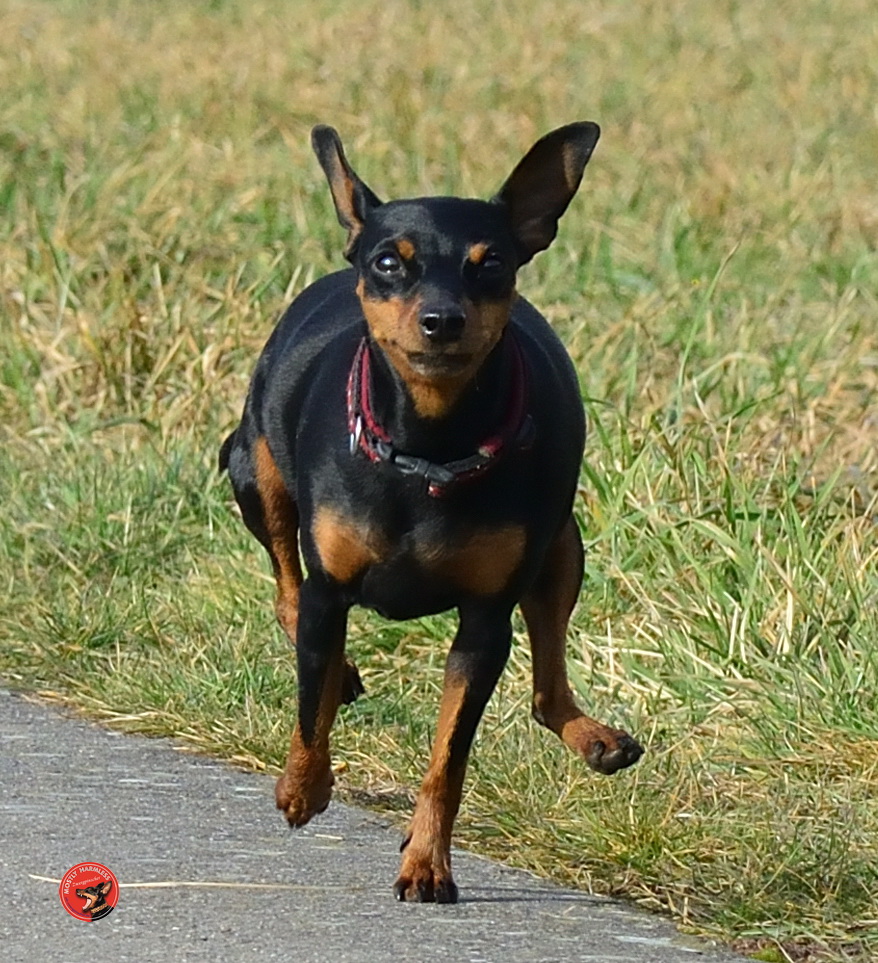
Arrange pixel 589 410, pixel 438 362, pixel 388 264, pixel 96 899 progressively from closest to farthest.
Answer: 1. pixel 96 899
2. pixel 438 362
3. pixel 388 264
4. pixel 589 410

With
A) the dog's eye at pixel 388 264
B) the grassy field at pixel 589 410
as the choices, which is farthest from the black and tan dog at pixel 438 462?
the grassy field at pixel 589 410

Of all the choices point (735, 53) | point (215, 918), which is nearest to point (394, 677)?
point (215, 918)

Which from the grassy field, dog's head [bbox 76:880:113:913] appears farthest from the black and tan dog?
dog's head [bbox 76:880:113:913]

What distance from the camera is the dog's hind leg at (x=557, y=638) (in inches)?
194

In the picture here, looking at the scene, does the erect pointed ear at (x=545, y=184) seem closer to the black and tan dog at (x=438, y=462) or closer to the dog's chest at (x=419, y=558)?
the black and tan dog at (x=438, y=462)

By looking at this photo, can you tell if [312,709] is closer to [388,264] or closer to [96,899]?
[96,899]

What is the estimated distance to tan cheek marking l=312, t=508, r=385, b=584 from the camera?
4488mm

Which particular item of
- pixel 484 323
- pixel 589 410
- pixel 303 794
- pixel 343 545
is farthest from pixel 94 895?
pixel 589 410

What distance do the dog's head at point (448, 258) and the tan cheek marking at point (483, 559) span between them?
0.91 feet

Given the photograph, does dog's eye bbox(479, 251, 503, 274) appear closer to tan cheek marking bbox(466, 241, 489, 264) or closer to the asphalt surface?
tan cheek marking bbox(466, 241, 489, 264)

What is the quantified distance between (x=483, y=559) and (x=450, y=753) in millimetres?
393

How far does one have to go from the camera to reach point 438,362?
4.31 m

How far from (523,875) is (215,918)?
2.33ft

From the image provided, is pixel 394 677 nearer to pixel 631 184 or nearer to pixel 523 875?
pixel 523 875
